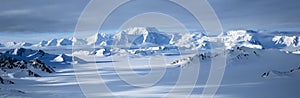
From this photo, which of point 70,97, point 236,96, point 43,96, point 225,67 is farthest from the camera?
point 225,67

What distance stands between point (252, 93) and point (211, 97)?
7747mm

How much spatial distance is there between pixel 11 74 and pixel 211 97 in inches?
3529

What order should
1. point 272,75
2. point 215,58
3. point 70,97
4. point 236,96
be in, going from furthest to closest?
point 215,58
point 272,75
point 70,97
point 236,96

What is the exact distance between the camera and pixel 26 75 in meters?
117

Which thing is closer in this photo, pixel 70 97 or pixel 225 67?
pixel 70 97

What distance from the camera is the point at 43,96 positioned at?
57875mm

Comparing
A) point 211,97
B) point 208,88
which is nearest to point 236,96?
point 211,97

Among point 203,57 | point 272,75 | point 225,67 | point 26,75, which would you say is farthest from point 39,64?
point 272,75

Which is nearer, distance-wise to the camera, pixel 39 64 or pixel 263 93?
pixel 263 93

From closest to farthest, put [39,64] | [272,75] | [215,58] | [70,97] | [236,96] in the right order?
[236,96] → [70,97] → [272,75] → [215,58] → [39,64]

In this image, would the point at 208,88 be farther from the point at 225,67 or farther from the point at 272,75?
the point at 225,67

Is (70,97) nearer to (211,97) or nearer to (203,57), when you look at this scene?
(211,97)

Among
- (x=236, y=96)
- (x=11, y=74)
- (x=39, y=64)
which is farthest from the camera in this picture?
(x=39, y=64)

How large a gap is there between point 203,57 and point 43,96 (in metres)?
78.3
